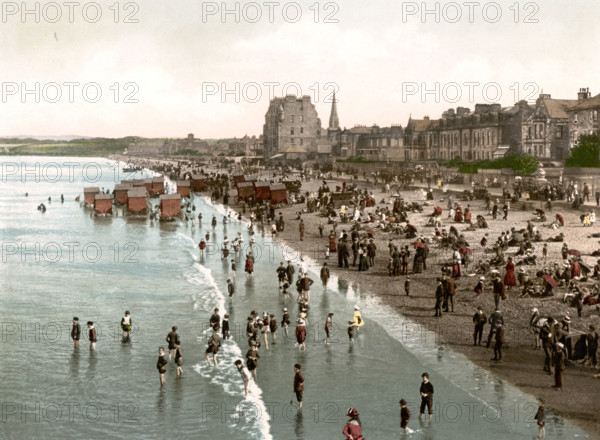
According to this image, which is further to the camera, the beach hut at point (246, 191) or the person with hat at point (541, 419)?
the beach hut at point (246, 191)

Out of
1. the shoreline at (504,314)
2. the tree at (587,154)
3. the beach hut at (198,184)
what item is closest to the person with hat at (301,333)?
the shoreline at (504,314)

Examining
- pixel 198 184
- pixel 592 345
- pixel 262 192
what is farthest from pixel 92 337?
pixel 198 184

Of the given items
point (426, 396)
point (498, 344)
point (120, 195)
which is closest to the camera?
point (426, 396)

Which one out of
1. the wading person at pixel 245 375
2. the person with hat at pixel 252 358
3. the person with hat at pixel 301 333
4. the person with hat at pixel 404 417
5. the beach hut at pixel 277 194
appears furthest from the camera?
the beach hut at pixel 277 194

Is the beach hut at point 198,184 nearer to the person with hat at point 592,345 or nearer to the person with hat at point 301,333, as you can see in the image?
the person with hat at point 301,333

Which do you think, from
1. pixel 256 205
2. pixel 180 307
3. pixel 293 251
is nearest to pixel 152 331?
pixel 180 307

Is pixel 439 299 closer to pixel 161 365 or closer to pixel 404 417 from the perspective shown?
pixel 404 417

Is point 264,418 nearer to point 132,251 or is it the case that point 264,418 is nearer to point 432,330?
point 432,330
